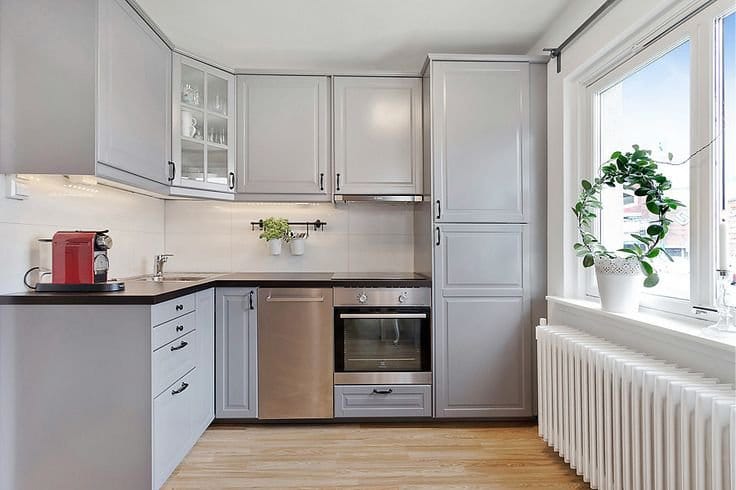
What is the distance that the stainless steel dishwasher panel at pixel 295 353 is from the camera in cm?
271

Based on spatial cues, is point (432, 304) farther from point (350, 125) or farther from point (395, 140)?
point (350, 125)

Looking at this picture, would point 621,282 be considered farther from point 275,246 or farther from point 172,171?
point 172,171

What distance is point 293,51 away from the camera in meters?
2.95

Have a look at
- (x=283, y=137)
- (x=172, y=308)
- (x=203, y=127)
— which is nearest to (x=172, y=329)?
(x=172, y=308)

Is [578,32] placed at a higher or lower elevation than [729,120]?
higher

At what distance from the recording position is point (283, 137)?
3.00 m

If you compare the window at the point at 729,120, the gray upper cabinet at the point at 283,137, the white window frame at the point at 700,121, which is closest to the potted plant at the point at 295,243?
the gray upper cabinet at the point at 283,137

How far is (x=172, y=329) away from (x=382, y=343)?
1.25 meters

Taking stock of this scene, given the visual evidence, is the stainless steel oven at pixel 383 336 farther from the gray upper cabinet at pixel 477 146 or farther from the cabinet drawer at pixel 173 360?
the cabinet drawer at pixel 173 360

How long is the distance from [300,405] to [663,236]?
2.14m

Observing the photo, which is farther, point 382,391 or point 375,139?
point 375,139

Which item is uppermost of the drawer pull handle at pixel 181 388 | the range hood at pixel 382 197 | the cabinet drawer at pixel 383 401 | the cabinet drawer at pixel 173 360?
the range hood at pixel 382 197

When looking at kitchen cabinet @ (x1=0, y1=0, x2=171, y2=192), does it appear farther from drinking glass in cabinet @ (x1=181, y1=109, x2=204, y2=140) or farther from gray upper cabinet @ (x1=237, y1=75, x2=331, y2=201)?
gray upper cabinet @ (x1=237, y1=75, x2=331, y2=201)

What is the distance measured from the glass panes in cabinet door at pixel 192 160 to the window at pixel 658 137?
2435 mm
